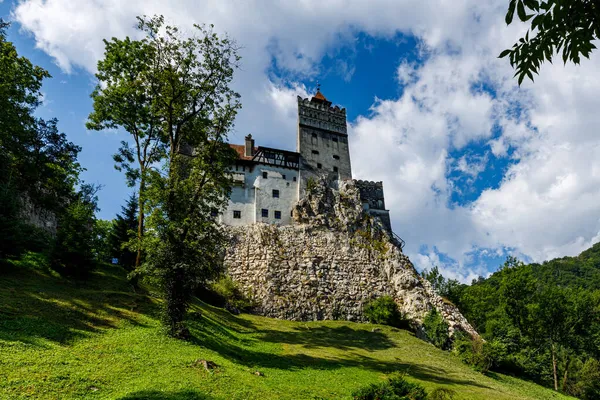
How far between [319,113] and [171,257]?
135 ft

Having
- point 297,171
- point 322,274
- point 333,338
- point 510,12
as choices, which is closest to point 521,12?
point 510,12

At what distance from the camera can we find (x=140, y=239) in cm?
2012

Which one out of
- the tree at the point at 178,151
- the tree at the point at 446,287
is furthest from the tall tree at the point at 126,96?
the tree at the point at 446,287

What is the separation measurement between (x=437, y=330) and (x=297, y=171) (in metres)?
25.6

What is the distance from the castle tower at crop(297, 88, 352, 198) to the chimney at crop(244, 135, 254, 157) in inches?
255

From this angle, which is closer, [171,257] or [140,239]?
[171,257]

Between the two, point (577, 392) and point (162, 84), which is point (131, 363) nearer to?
point (162, 84)

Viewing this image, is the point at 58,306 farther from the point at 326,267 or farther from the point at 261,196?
the point at 261,196

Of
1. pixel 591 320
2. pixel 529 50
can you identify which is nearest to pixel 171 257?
pixel 529 50

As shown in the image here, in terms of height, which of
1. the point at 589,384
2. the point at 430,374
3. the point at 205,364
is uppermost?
the point at 205,364

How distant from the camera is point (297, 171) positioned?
49625 mm

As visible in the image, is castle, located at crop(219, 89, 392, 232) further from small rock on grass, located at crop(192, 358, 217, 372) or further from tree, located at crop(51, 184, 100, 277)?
small rock on grass, located at crop(192, 358, 217, 372)

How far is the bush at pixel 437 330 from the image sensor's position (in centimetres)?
3509

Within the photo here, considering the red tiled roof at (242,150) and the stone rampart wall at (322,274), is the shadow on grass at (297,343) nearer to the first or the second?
the stone rampart wall at (322,274)
